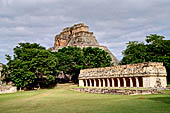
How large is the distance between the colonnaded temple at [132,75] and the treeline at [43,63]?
497 centimetres

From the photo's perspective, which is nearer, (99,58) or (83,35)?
(99,58)

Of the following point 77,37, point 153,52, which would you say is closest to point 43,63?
point 153,52

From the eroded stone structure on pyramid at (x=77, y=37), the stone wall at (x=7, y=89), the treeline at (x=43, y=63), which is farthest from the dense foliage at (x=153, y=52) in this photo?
the stone wall at (x=7, y=89)

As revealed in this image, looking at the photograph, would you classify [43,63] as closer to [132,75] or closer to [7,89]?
[7,89]

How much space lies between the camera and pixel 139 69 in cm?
3375

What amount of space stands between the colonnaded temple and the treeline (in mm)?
4974

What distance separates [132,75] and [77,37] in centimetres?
4833

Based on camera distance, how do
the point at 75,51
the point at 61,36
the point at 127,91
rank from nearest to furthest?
the point at 127,91, the point at 75,51, the point at 61,36

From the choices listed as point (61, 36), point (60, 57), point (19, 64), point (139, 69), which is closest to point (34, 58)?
point (19, 64)

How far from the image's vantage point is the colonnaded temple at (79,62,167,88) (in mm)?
31875

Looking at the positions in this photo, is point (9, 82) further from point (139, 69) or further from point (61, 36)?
point (61, 36)

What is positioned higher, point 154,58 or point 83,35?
point 83,35

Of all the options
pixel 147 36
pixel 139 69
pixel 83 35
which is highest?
pixel 83 35

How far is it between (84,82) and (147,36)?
1985 centimetres
